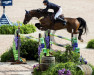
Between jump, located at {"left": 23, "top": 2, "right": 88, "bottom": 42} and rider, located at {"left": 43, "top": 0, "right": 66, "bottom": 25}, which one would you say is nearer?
rider, located at {"left": 43, "top": 0, "right": 66, "bottom": 25}

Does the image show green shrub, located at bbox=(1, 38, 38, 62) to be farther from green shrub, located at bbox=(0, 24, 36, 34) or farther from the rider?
green shrub, located at bbox=(0, 24, 36, 34)

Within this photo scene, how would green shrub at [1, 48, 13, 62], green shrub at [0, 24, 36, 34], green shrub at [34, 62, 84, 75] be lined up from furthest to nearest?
green shrub at [0, 24, 36, 34] < green shrub at [1, 48, 13, 62] < green shrub at [34, 62, 84, 75]

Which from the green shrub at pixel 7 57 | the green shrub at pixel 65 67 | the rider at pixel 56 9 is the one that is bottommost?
the green shrub at pixel 7 57

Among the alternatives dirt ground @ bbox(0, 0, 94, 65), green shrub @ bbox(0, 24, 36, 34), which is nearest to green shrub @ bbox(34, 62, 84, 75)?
dirt ground @ bbox(0, 0, 94, 65)

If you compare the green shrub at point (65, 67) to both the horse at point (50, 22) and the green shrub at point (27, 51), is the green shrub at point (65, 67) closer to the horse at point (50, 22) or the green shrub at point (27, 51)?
the green shrub at point (27, 51)

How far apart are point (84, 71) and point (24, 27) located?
45.9ft

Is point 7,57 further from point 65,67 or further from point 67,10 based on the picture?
point 67,10

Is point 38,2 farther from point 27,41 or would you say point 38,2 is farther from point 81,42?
point 27,41

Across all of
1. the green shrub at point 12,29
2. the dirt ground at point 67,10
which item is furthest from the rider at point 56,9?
the green shrub at point 12,29

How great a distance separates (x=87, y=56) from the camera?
19.2 metres

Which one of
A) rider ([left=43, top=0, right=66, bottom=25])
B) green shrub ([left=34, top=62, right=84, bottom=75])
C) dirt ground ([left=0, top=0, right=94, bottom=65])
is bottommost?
dirt ground ([left=0, top=0, right=94, bottom=65])

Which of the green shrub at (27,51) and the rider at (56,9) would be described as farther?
the rider at (56,9)

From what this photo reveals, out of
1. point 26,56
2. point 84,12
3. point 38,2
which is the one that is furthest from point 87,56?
point 38,2

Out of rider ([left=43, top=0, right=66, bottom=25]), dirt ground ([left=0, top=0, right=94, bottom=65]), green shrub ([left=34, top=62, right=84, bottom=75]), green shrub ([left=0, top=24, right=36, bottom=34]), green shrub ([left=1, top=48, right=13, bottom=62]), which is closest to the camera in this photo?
green shrub ([left=34, top=62, right=84, bottom=75])
